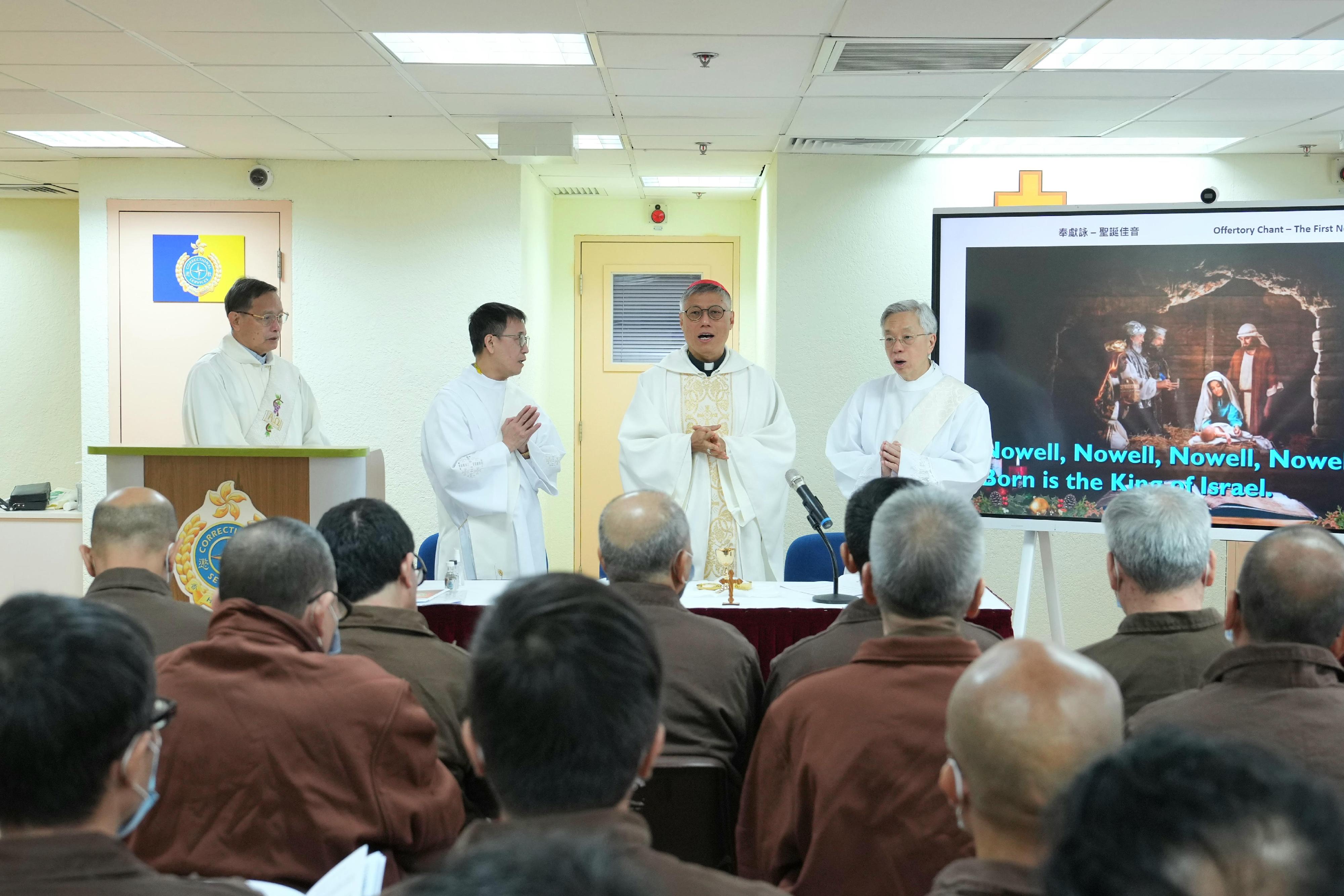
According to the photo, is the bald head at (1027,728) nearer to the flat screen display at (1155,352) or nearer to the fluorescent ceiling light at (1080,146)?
the flat screen display at (1155,352)

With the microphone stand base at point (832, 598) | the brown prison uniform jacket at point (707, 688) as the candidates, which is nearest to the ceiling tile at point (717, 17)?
the microphone stand base at point (832, 598)

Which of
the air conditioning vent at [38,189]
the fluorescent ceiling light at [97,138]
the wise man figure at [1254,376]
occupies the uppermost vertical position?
the air conditioning vent at [38,189]

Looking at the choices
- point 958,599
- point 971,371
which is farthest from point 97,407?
point 958,599

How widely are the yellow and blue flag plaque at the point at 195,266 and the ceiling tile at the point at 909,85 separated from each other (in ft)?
11.7

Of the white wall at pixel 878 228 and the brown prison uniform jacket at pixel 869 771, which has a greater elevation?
the white wall at pixel 878 228

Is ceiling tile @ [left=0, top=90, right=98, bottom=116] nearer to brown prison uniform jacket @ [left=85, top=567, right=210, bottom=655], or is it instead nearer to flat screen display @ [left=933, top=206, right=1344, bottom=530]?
brown prison uniform jacket @ [left=85, top=567, right=210, bottom=655]

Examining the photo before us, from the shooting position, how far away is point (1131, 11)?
12.4 feet

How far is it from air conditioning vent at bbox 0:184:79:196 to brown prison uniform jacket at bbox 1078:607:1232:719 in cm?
747

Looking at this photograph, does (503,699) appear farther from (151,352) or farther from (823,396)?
(151,352)

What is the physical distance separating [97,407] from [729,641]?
559cm

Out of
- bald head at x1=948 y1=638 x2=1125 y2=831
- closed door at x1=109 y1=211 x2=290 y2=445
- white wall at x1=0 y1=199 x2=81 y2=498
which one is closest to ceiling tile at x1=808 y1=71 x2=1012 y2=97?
closed door at x1=109 y1=211 x2=290 y2=445

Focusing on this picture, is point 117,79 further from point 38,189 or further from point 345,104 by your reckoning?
point 38,189

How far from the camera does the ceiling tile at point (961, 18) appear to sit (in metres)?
3.71

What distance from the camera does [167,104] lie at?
16.8ft
